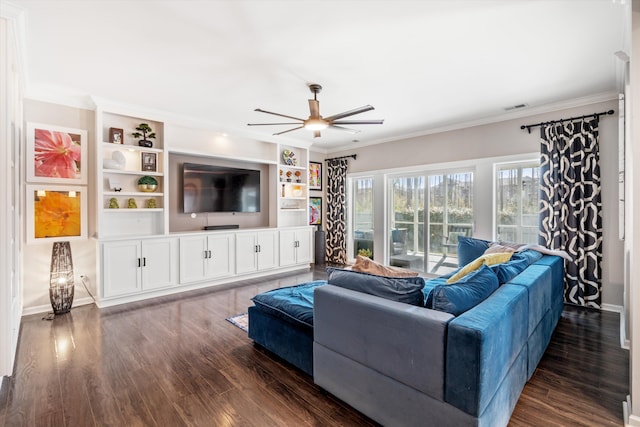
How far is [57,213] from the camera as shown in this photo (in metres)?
3.78

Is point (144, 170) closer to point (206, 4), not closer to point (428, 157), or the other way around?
point (206, 4)

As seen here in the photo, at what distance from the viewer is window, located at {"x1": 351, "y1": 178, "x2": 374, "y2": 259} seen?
21.2 ft

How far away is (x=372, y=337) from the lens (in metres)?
1.78

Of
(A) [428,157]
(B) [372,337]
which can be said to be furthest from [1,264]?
(A) [428,157]

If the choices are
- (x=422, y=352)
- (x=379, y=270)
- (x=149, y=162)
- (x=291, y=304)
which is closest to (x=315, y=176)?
(x=149, y=162)

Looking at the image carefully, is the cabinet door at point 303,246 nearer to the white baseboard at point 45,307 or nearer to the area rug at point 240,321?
the area rug at point 240,321

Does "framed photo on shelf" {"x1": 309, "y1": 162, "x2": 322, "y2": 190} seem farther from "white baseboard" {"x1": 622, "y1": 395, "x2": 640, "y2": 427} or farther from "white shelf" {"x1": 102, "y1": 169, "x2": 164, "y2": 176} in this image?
"white baseboard" {"x1": 622, "y1": 395, "x2": 640, "y2": 427}

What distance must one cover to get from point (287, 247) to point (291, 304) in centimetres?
343

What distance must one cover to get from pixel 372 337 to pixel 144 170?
4096 millimetres

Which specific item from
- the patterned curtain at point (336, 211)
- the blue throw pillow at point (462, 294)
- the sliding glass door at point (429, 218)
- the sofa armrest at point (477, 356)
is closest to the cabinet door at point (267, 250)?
the patterned curtain at point (336, 211)

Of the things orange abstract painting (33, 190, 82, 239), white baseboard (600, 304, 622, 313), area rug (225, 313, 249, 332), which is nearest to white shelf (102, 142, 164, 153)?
orange abstract painting (33, 190, 82, 239)

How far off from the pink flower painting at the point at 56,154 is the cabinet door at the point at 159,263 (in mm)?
1263

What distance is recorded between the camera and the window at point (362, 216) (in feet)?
21.2

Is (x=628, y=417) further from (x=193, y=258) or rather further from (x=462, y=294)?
(x=193, y=258)
